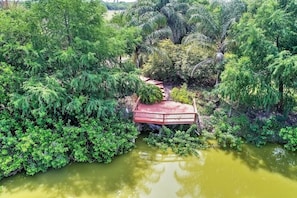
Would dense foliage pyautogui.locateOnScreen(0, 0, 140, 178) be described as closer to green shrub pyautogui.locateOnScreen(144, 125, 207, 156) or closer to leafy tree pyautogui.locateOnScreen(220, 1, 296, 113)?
green shrub pyautogui.locateOnScreen(144, 125, 207, 156)

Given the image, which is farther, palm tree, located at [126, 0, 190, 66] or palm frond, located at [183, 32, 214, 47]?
Result: palm tree, located at [126, 0, 190, 66]

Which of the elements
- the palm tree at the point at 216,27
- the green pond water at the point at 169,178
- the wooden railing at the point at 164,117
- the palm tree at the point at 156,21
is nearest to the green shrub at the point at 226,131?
the green pond water at the point at 169,178

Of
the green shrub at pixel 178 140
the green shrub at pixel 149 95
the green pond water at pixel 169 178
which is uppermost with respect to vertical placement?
the green shrub at pixel 149 95

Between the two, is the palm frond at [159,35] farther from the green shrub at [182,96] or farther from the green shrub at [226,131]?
the green shrub at [226,131]

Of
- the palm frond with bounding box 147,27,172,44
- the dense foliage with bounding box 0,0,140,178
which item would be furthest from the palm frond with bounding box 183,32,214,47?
the dense foliage with bounding box 0,0,140,178

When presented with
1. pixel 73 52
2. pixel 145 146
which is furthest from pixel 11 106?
pixel 145 146

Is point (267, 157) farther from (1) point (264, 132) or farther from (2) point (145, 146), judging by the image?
(2) point (145, 146)
